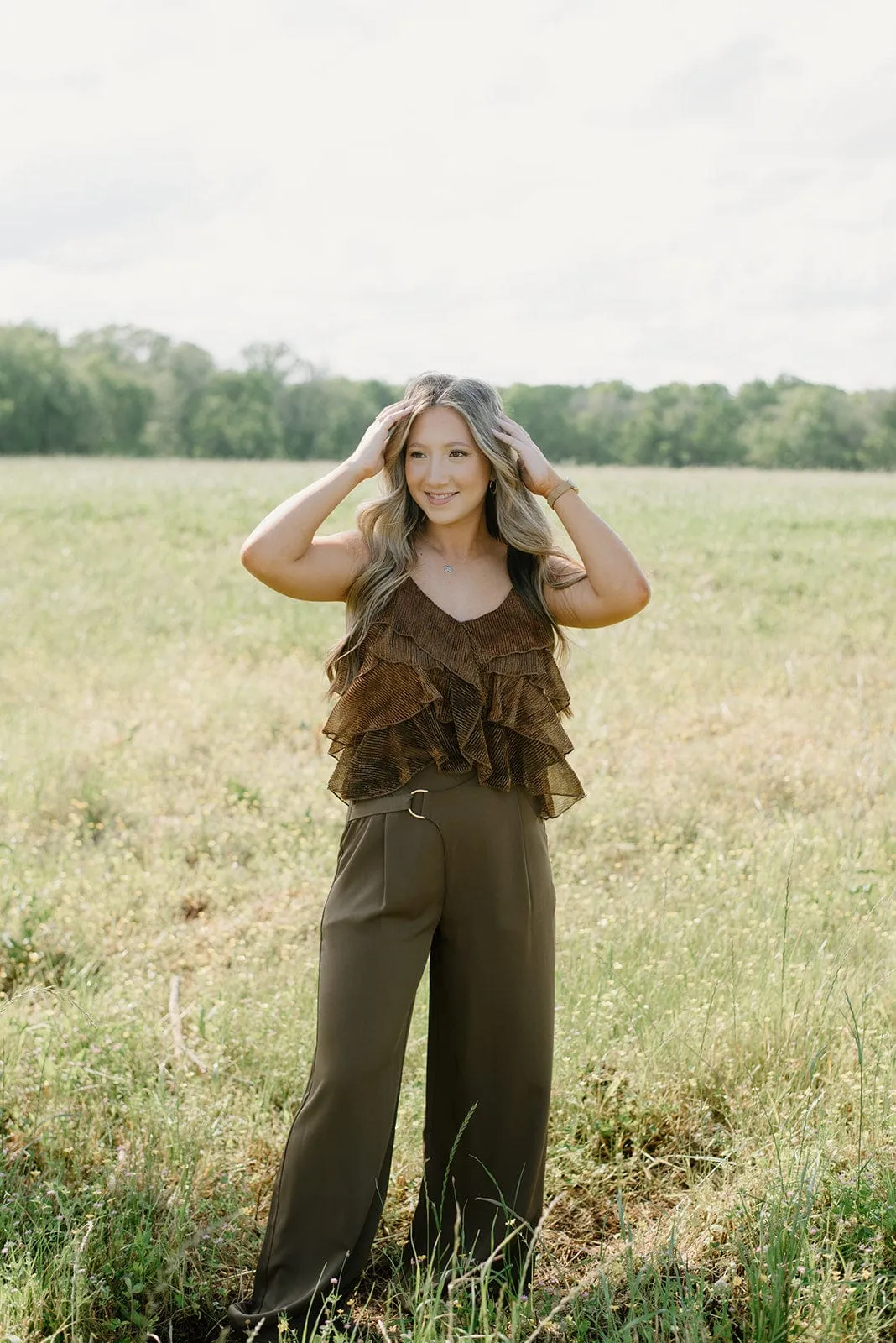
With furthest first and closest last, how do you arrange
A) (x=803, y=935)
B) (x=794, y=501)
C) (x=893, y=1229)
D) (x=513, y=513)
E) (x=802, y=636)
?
(x=794, y=501) → (x=802, y=636) → (x=803, y=935) → (x=513, y=513) → (x=893, y=1229)

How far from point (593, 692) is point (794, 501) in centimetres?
1295

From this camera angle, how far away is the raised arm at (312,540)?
122 inches

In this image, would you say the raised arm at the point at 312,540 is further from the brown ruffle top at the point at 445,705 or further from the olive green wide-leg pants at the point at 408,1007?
the olive green wide-leg pants at the point at 408,1007

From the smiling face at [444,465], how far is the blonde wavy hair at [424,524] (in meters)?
0.02

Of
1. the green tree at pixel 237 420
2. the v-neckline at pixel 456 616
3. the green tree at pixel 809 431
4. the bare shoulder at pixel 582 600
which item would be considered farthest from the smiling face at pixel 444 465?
the green tree at pixel 237 420

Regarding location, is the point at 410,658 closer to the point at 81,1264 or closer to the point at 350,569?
the point at 350,569

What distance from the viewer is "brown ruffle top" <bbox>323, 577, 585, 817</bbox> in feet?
10.0

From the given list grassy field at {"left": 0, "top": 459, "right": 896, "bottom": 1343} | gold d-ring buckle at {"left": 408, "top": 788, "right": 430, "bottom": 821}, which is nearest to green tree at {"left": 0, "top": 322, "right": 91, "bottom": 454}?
grassy field at {"left": 0, "top": 459, "right": 896, "bottom": 1343}

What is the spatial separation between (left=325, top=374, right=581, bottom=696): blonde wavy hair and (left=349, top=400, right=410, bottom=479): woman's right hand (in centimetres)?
3

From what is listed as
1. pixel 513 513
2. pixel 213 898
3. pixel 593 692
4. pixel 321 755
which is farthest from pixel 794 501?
pixel 513 513

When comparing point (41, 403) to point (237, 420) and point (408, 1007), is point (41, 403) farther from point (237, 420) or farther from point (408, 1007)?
point (408, 1007)

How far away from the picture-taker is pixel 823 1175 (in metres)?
3.17

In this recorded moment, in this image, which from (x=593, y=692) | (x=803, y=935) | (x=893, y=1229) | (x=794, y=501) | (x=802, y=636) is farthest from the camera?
(x=794, y=501)

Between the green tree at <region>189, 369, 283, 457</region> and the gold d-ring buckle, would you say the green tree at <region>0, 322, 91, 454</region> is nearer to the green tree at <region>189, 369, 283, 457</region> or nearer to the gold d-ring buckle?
the green tree at <region>189, 369, 283, 457</region>
